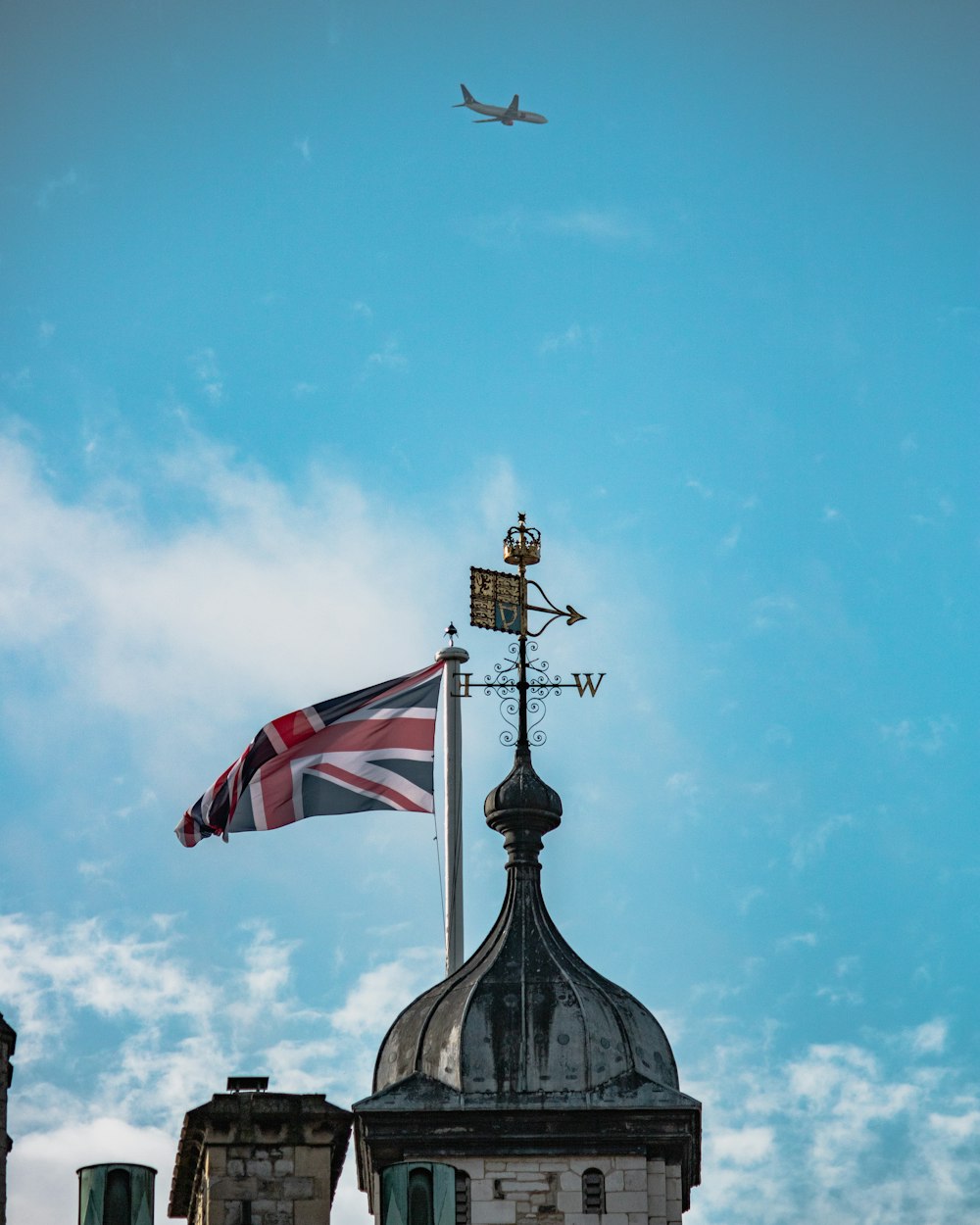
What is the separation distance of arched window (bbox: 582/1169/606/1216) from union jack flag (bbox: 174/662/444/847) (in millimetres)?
7640

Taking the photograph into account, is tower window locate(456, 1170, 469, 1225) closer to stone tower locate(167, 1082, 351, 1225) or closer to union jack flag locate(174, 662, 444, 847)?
stone tower locate(167, 1082, 351, 1225)

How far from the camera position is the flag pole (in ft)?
170

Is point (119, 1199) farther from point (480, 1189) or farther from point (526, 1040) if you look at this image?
point (526, 1040)

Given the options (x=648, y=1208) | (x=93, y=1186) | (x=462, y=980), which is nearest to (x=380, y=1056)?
(x=462, y=980)

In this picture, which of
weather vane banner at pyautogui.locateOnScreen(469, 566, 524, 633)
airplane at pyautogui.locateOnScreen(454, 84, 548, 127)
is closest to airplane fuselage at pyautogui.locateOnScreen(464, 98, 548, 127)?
airplane at pyautogui.locateOnScreen(454, 84, 548, 127)

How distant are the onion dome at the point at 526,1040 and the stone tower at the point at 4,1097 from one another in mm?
8537

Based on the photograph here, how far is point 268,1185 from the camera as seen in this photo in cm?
4416

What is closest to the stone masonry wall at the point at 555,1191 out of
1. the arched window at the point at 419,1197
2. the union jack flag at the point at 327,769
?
the arched window at the point at 419,1197

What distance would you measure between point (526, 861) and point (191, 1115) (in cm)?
895

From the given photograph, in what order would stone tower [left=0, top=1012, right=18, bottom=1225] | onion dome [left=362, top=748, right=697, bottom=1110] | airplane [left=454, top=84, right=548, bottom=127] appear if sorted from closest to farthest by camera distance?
stone tower [left=0, top=1012, right=18, bottom=1225]
onion dome [left=362, top=748, right=697, bottom=1110]
airplane [left=454, top=84, right=548, bottom=127]

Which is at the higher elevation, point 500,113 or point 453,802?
point 500,113

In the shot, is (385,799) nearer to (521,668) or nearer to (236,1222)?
(521,668)

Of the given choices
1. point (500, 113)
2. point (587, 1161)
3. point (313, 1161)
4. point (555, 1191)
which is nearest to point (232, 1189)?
point (313, 1161)

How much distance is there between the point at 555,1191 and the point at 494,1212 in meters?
0.89
